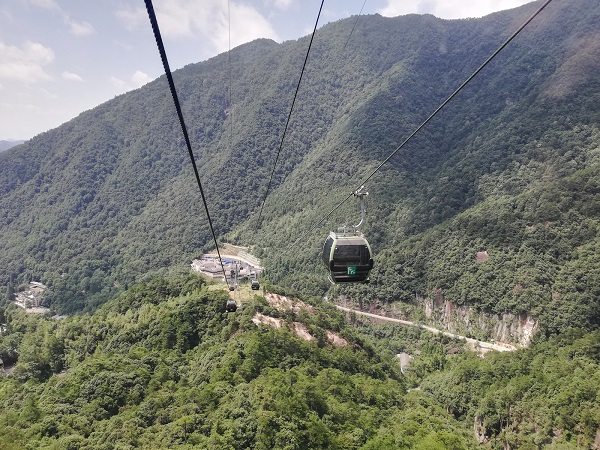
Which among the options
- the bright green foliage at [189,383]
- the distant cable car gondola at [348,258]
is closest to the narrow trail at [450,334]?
the bright green foliage at [189,383]

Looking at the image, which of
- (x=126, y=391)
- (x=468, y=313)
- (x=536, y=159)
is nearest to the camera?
(x=126, y=391)

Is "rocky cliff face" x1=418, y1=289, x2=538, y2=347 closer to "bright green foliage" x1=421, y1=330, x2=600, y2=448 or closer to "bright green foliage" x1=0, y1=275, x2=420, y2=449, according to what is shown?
"bright green foliage" x1=421, y1=330, x2=600, y2=448

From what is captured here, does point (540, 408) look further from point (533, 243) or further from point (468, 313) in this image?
point (533, 243)

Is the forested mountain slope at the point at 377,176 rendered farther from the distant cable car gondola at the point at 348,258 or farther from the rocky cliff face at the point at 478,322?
the distant cable car gondola at the point at 348,258

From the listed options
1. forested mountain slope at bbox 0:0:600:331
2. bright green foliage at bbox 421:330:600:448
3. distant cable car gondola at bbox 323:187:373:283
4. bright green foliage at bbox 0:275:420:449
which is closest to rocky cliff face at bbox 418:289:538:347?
forested mountain slope at bbox 0:0:600:331

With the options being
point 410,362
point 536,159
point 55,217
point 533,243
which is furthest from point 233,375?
point 55,217

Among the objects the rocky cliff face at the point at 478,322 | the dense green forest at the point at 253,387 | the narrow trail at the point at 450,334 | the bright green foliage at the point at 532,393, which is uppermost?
the dense green forest at the point at 253,387

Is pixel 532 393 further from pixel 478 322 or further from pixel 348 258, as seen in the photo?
pixel 348 258
